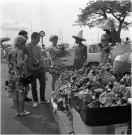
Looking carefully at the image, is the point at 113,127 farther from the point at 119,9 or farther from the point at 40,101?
the point at 119,9

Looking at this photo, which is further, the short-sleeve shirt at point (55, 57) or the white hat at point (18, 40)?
the short-sleeve shirt at point (55, 57)

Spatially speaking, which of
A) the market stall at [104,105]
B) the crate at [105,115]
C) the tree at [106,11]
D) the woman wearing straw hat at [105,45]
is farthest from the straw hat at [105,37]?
the tree at [106,11]

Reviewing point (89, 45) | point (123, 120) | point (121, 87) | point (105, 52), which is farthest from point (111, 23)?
point (89, 45)

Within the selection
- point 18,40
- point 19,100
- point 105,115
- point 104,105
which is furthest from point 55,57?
point 105,115

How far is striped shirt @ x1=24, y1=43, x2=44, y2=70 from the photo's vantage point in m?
5.12

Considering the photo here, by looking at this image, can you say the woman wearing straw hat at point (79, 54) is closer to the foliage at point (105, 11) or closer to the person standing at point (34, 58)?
the person standing at point (34, 58)

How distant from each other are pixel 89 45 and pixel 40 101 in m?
7.26

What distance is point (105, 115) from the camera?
8.53ft

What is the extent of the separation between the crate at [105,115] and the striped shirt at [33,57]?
2640 millimetres

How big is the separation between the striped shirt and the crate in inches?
104

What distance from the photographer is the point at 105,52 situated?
4980mm

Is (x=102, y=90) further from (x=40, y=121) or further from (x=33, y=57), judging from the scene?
(x=33, y=57)

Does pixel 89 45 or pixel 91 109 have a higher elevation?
pixel 89 45

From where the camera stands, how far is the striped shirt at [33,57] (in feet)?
16.8
